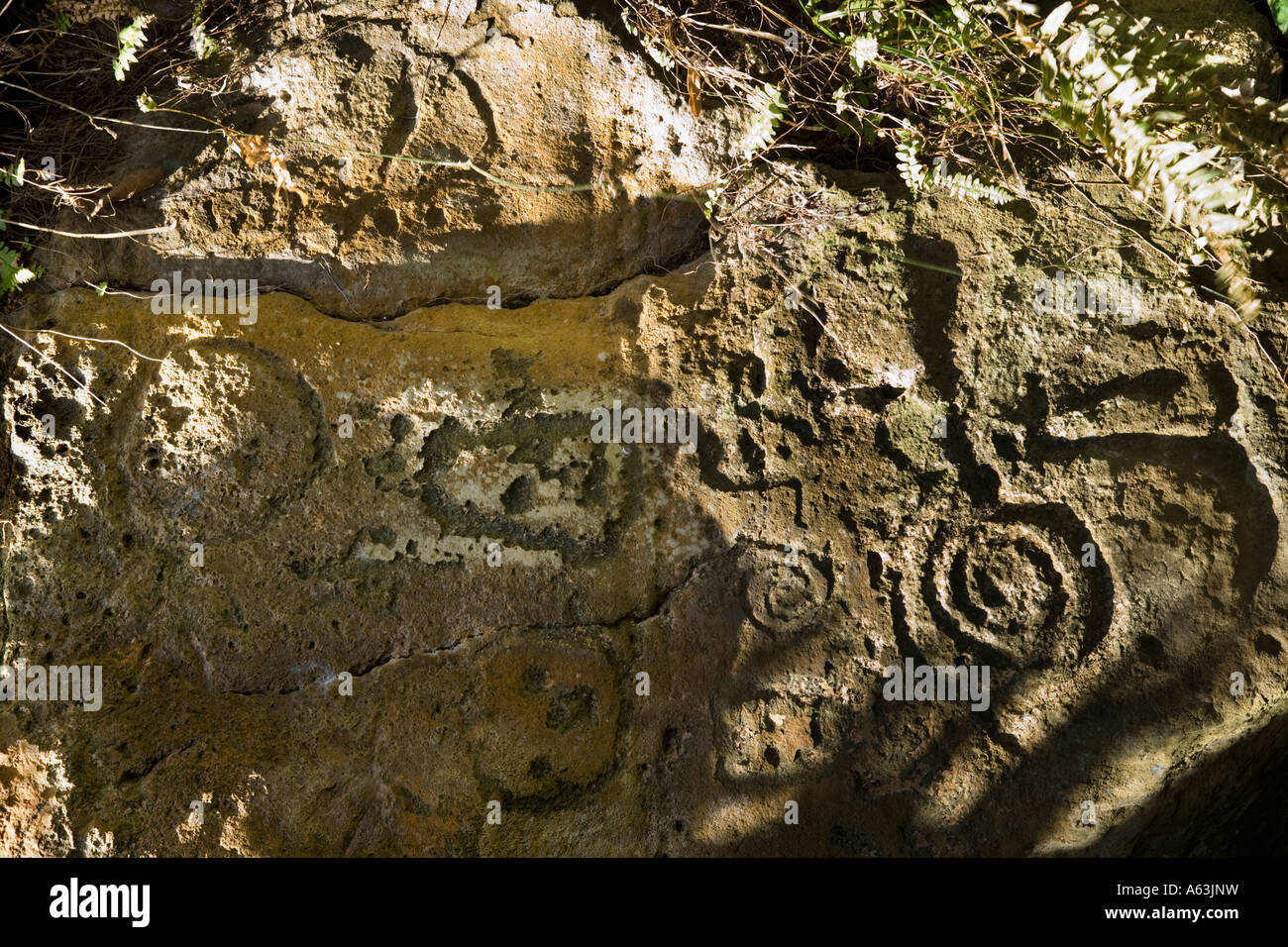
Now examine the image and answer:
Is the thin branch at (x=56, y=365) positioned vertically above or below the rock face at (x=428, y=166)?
below

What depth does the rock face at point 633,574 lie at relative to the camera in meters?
2.60

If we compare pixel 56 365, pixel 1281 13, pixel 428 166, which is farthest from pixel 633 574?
pixel 1281 13

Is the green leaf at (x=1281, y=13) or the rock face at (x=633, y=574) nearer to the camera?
the rock face at (x=633, y=574)

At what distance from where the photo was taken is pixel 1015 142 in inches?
122

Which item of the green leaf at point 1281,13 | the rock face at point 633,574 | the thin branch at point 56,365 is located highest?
the green leaf at point 1281,13

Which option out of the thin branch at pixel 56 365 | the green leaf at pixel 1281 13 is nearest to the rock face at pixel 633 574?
the thin branch at pixel 56 365

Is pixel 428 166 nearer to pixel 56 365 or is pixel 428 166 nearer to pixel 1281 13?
pixel 56 365

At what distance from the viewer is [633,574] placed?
274cm

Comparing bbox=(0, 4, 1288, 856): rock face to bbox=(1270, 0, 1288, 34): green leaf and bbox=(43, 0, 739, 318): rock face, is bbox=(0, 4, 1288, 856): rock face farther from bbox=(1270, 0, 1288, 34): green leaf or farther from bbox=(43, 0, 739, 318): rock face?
bbox=(1270, 0, 1288, 34): green leaf

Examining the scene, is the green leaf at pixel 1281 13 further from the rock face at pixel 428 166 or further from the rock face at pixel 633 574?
the rock face at pixel 428 166

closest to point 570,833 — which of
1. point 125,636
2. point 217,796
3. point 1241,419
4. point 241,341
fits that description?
point 217,796

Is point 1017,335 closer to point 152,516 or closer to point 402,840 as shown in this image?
point 402,840

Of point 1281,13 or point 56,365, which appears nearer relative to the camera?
point 56,365

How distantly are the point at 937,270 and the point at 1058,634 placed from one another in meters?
1.07
